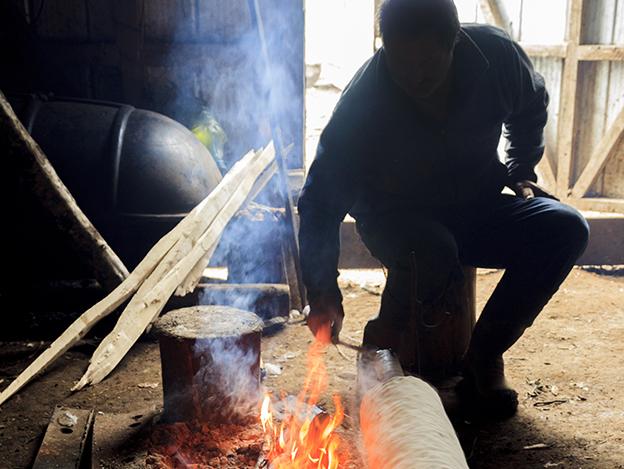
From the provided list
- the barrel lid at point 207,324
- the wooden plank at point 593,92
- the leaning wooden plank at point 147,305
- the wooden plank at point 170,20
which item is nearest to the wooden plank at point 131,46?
the wooden plank at point 170,20

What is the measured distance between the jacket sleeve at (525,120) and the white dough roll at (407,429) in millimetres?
1631

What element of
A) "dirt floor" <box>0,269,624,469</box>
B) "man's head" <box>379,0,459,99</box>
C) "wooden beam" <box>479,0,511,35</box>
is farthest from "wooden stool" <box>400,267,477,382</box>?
"wooden beam" <box>479,0,511,35</box>

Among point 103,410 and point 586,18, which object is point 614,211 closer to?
point 586,18

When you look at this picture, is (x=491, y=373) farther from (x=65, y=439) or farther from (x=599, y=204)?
→ (x=599, y=204)

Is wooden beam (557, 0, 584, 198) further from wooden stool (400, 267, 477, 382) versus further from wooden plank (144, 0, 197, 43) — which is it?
wooden stool (400, 267, 477, 382)

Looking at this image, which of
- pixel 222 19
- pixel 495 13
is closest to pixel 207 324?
pixel 222 19

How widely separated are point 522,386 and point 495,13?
214 inches

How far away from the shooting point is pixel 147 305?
386 cm

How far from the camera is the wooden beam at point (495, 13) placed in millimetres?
7980

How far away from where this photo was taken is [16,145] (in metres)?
4.12

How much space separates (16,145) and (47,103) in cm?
79

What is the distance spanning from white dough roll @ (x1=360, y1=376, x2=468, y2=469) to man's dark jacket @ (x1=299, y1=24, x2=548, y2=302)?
74 cm

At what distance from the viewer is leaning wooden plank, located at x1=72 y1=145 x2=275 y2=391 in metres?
3.54

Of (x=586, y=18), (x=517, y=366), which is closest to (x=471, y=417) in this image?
(x=517, y=366)
